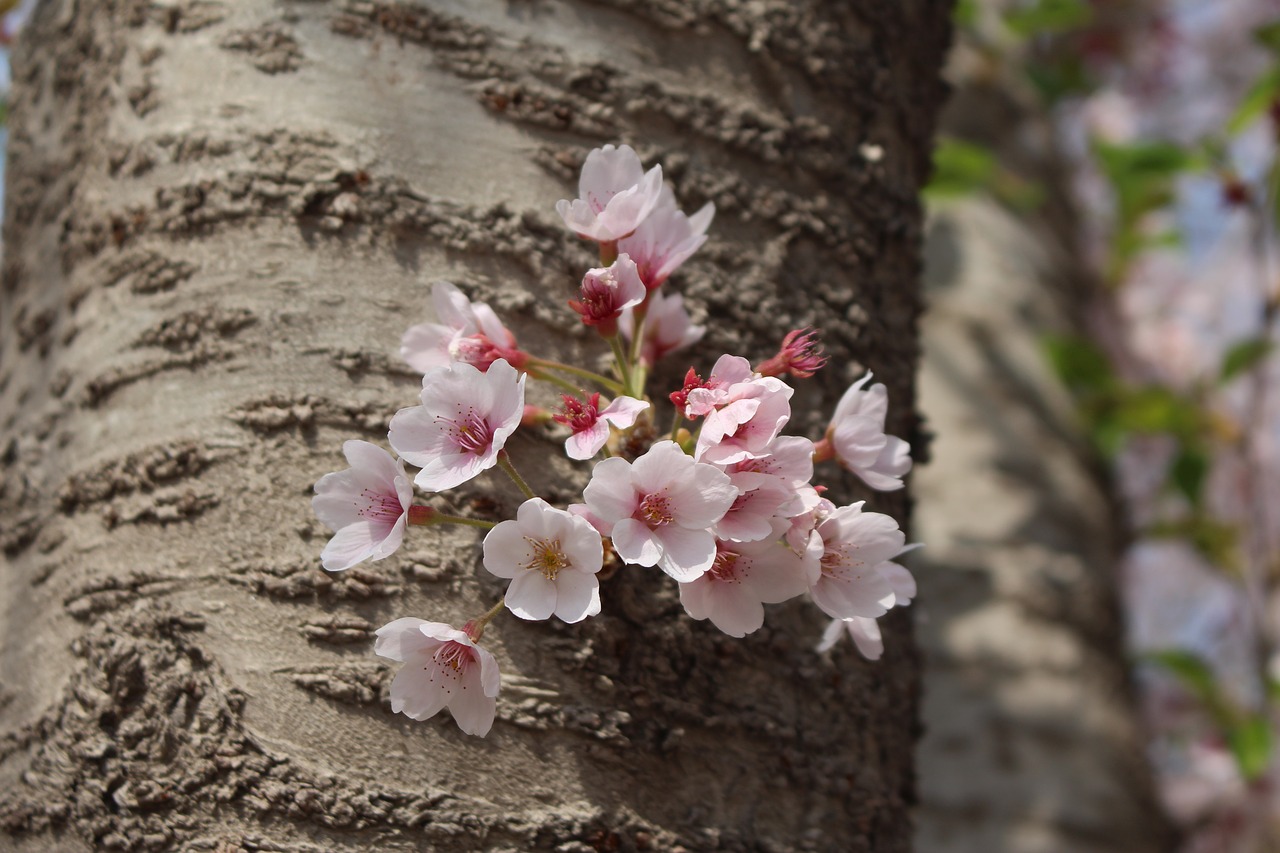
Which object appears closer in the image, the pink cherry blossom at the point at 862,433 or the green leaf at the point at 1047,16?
the pink cherry blossom at the point at 862,433

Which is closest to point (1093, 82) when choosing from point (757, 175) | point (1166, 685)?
point (1166, 685)

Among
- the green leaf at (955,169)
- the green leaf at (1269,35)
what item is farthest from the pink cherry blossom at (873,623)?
the green leaf at (1269,35)

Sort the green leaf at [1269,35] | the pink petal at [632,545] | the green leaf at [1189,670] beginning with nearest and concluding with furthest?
1. the pink petal at [632,545]
2. the green leaf at [1269,35]
3. the green leaf at [1189,670]

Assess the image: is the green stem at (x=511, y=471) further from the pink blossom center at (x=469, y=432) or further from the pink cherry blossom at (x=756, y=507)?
the pink cherry blossom at (x=756, y=507)

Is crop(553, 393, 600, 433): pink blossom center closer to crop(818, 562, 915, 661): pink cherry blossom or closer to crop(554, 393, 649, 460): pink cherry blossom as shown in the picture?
crop(554, 393, 649, 460): pink cherry blossom

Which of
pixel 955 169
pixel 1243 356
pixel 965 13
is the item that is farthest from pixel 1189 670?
pixel 965 13

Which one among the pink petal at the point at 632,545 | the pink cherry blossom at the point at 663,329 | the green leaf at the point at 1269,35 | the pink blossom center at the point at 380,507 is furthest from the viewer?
the green leaf at the point at 1269,35
